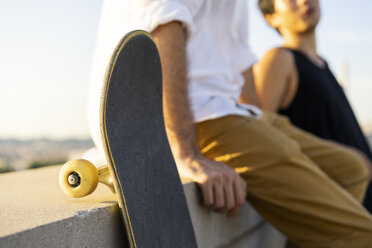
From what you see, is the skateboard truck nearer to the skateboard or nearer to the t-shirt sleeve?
the skateboard

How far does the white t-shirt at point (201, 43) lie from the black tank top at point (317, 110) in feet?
2.45

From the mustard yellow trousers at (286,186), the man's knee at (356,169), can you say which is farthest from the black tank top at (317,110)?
the mustard yellow trousers at (286,186)

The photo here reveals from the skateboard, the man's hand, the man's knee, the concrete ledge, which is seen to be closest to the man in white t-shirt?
the man's hand

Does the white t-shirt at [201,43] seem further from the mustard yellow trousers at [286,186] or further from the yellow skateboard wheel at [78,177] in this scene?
the yellow skateboard wheel at [78,177]

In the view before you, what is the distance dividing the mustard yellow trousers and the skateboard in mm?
506

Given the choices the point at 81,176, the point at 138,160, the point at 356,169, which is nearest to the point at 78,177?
the point at 81,176

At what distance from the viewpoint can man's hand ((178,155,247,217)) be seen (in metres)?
1.56

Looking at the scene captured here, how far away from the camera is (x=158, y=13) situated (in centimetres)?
160

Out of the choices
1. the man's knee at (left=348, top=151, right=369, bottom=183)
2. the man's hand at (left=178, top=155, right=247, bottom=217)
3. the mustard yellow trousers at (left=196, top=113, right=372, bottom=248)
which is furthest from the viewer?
the man's knee at (left=348, top=151, right=369, bottom=183)

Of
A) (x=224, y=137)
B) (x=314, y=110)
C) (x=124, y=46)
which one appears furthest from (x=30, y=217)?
(x=314, y=110)

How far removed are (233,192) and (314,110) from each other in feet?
4.72

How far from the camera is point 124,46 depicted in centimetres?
114

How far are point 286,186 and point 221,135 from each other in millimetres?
329

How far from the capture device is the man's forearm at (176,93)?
1.60m
